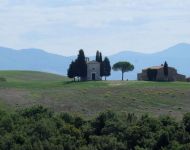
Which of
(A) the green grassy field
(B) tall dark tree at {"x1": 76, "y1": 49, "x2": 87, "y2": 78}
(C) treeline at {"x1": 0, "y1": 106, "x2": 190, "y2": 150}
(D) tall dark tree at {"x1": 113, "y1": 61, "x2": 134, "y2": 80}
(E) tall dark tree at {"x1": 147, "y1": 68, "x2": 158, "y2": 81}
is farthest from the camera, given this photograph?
(D) tall dark tree at {"x1": 113, "y1": 61, "x2": 134, "y2": 80}

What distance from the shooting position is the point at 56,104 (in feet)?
225

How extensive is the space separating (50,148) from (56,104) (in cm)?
2480

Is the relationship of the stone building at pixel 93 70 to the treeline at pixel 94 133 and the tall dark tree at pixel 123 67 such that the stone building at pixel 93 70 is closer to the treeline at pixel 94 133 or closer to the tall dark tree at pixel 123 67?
the tall dark tree at pixel 123 67

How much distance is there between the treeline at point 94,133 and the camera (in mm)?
43000

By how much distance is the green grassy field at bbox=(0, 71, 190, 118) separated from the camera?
6532cm

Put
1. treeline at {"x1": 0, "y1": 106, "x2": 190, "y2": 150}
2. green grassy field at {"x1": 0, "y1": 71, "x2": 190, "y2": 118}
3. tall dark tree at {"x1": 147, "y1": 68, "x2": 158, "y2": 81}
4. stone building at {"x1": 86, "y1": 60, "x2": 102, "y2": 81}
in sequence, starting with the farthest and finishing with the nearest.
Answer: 1. stone building at {"x1": 86, "y1": 60, "x2": 102, "y2": 81}
2. tall dark tree at {"x1": 147, "y1": 68, "x2": 158, "y2": 81}
3. green grassy field at {"x1": 0, "y1": 71, "x2": 190, "y2": 118}
4. treeline at {"x1": 0, "y1": 106, "x2": 190, "y2": 150}

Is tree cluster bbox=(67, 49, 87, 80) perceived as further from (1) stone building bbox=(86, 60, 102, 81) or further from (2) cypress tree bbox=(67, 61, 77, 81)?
(1) stone building bbox=(86, 60, 102, 81)

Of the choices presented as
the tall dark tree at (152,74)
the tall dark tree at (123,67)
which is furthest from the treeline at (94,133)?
the tall dark tree at (123,67)

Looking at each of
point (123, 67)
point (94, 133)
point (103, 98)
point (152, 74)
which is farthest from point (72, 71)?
point (94, 133)

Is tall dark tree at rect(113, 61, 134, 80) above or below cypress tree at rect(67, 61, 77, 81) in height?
above

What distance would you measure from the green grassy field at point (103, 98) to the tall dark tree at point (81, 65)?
1283cm

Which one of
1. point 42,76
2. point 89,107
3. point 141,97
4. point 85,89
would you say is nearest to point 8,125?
point 89,107

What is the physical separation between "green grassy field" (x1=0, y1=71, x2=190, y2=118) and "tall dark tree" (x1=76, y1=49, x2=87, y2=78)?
12.8 m

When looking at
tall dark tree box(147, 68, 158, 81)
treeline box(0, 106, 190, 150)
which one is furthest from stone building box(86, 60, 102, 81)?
treeline box(0, 106, 190, 150)
